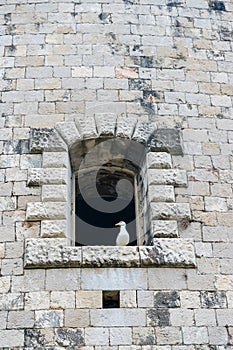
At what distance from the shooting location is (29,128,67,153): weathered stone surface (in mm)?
6293

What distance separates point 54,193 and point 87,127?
0.89m

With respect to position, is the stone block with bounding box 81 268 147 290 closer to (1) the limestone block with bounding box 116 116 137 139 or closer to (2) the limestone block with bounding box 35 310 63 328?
(2) the limestone block with bounding box 35 310 63 328

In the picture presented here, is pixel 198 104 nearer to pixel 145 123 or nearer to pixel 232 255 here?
pixel 145 123

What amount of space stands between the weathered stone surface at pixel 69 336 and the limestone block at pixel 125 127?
85.3 inches

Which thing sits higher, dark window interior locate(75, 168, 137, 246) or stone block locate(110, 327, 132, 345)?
dark window interior locate(75, 168, 137, 246)

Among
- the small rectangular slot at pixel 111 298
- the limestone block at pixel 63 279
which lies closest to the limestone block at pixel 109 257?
the limestone block at pixel 63 279

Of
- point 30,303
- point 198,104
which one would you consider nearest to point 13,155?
point 30,303

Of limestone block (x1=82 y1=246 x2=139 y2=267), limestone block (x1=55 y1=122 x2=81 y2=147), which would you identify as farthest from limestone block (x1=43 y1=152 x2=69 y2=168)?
limestone block (x1=82 y1=246 x2=139 y2=267)

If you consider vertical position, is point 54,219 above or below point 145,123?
below

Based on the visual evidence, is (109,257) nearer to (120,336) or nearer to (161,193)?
(120,336)

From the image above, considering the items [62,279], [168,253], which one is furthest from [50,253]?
[168,253]

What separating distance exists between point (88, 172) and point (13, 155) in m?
A: 0.94

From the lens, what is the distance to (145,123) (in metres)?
6.56

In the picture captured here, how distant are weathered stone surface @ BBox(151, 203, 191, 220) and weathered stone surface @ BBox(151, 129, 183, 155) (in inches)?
26.4
